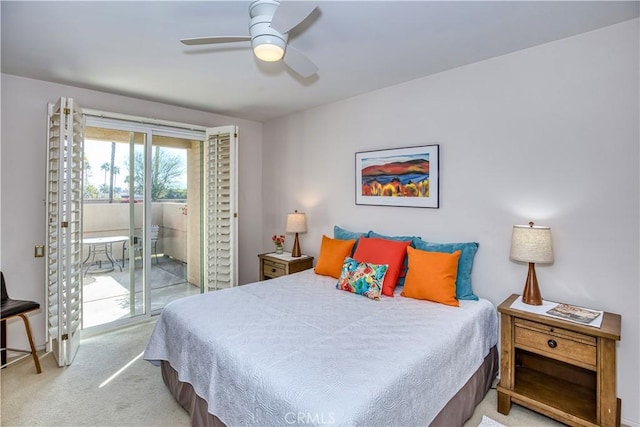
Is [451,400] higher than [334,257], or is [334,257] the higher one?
[334,257]

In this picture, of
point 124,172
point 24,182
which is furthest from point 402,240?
point 24,182

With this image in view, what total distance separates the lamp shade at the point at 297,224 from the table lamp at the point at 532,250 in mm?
2286

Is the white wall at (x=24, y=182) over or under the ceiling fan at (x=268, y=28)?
under

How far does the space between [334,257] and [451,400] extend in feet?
5.18

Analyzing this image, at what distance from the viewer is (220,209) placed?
3.97 meters

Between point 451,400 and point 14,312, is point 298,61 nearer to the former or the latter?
point 451,400

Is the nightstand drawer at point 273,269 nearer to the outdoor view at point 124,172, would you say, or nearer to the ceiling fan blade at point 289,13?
the outdoor view at point 124,172

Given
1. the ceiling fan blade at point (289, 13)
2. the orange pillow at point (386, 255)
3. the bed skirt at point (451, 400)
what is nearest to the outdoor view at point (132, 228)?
the bed skirt at point (451, 400)

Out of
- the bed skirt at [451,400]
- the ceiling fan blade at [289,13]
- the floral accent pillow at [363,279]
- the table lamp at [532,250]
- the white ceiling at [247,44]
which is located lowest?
the bed skirt at [451,400]

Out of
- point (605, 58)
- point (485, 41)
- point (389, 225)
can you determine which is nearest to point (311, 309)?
point (389, 225)

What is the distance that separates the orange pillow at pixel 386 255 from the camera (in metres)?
2.64

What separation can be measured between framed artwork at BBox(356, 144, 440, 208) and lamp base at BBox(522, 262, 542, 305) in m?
0.91

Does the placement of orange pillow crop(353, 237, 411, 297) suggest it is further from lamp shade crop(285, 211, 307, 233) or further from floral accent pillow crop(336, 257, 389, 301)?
lamp shade crop(285, 211, 307, 233)

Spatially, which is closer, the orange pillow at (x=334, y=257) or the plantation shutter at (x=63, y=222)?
the plantation shutter at (x=63, y=222)
